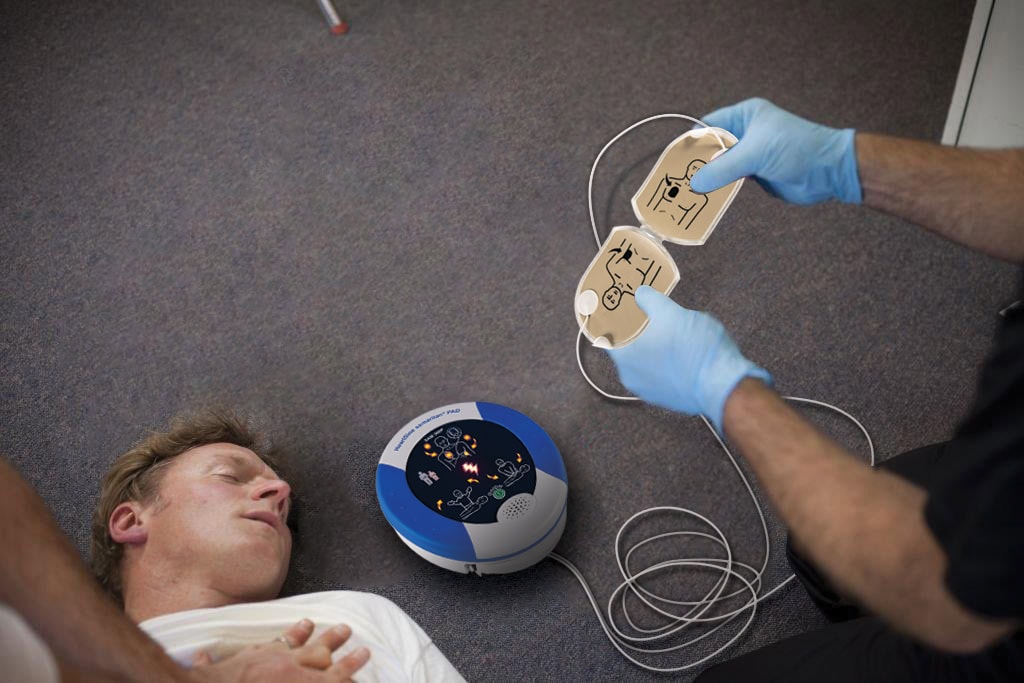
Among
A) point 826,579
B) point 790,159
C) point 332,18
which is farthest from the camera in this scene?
point 332,18

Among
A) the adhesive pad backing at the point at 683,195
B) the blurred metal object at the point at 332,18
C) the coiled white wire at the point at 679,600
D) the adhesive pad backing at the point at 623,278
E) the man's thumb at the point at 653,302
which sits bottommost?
the coiled white wire at the point at 679,600

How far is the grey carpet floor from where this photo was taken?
6.00ft

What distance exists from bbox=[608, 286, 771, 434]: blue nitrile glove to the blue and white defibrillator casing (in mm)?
394

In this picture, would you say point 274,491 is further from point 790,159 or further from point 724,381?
point 790,159

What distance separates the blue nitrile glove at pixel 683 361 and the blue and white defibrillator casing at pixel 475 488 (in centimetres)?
39

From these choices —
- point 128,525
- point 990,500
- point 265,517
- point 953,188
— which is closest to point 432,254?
point 265,517

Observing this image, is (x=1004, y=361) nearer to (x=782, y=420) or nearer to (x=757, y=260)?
(x=782, y=420)

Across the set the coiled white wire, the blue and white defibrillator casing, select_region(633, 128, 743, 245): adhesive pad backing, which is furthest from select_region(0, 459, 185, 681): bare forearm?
select_region(633, 128, 743, 245): adhesive pad backing

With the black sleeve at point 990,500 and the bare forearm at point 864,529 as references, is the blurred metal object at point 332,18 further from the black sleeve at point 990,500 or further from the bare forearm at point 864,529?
the black sleeve at point 990,500

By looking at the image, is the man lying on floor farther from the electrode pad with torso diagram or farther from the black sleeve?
the black sleeve

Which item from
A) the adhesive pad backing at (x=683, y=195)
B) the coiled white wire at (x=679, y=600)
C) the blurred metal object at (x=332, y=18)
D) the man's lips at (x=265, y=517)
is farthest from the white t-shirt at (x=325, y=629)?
the blurred metal object at (x=332, y=18)

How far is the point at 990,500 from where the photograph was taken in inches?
32.9

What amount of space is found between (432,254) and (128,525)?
2.94ft

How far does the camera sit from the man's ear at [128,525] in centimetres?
152
